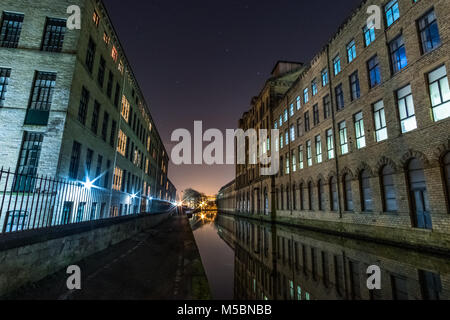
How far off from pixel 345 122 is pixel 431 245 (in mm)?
10227

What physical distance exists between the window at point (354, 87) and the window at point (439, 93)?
17.8ft

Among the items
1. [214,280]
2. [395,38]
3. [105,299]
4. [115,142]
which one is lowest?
[214,280]

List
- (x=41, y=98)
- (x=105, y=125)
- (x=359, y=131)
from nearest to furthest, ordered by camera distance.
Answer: (x=41, y=98)
(x=359, y=131)
(x=105, y=125)

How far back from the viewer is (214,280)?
7.13 meters

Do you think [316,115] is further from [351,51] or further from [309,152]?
[351,51]

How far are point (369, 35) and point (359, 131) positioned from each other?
6871 millimetres

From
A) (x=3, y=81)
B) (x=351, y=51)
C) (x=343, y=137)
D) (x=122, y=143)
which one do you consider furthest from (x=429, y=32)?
(x=122, y=143)

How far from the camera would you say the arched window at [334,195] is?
17.7 meters

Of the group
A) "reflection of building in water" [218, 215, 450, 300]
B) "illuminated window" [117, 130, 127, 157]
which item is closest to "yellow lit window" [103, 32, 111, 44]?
"illuminated window" [117, 130, 127, 157]

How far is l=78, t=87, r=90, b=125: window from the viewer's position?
521 inches

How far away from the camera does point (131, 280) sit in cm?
580
